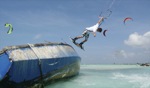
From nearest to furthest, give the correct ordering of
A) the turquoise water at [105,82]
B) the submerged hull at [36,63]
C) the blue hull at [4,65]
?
the blue hull at [4,65] < the submerged hull at [36,63] < the turquoise water at [105,82]

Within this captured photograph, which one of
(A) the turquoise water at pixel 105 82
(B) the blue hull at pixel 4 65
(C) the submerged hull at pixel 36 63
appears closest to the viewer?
(B) the blue hull at pixel 4 65

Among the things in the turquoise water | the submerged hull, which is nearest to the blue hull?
the submerged hull

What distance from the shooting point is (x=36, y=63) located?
13.6m

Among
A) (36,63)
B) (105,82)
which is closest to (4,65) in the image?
(36,63)

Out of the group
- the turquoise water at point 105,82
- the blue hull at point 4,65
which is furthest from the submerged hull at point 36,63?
the turquoise water at point 105,82

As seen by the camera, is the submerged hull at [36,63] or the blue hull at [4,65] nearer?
the blue hull at [4,65]

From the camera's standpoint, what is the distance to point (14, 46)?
13555 mm

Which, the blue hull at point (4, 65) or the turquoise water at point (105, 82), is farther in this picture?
the turquoise water at point (105, 82)

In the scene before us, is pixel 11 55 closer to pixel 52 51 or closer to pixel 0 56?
pixel 0 56

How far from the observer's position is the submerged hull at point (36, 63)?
12.4 meters

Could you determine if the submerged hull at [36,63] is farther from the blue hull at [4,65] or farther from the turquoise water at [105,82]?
the turquoise water at [105,82]

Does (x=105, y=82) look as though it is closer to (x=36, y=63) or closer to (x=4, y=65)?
(x=36, y=63)

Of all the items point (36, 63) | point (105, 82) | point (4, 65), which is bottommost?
point (105, 82)

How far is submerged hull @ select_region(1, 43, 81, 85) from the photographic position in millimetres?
12406
